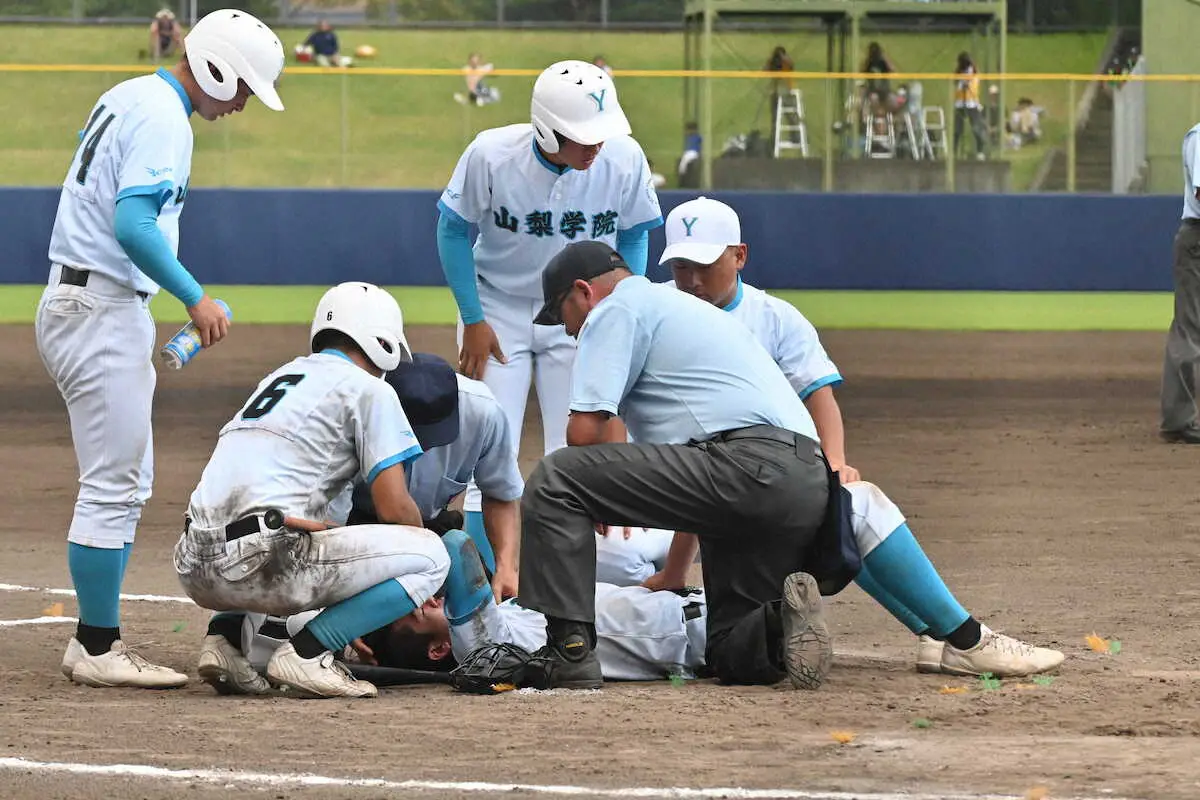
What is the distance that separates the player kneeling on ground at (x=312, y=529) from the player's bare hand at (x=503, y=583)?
101cm

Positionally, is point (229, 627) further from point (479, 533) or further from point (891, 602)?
point (891, 602)

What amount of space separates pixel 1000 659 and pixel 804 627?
0.72 meters

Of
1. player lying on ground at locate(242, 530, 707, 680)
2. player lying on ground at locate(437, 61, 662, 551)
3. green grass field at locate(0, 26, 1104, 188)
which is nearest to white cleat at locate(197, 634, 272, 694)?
player lying on ground at locate(242, 530, 707, 680)

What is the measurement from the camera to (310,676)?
19.4 feet

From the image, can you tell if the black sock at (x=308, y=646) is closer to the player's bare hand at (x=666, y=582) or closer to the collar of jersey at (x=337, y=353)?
the collar of jersey at (x=337, y=353)

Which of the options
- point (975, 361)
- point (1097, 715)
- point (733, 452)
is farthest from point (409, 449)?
point (975, 361)

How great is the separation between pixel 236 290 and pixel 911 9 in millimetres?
10860

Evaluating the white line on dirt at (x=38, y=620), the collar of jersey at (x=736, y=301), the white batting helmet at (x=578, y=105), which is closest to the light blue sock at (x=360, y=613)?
the collar of jersey at (x=736, y=301)

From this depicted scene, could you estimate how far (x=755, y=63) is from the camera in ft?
83.4

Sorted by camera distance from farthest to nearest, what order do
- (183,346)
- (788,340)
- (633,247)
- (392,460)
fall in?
1. (633,247)
2. (788,340)
3. (183,346)
4. (392,460)

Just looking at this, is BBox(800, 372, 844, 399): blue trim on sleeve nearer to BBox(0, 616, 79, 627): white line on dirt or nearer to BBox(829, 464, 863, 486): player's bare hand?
BBox(829, 464, 863, 486): player's bare hand

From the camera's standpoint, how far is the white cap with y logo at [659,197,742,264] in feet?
22.2

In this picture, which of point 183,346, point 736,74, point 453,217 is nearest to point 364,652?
point 183,346

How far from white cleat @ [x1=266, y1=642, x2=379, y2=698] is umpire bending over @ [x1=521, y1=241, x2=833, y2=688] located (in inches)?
24.5
